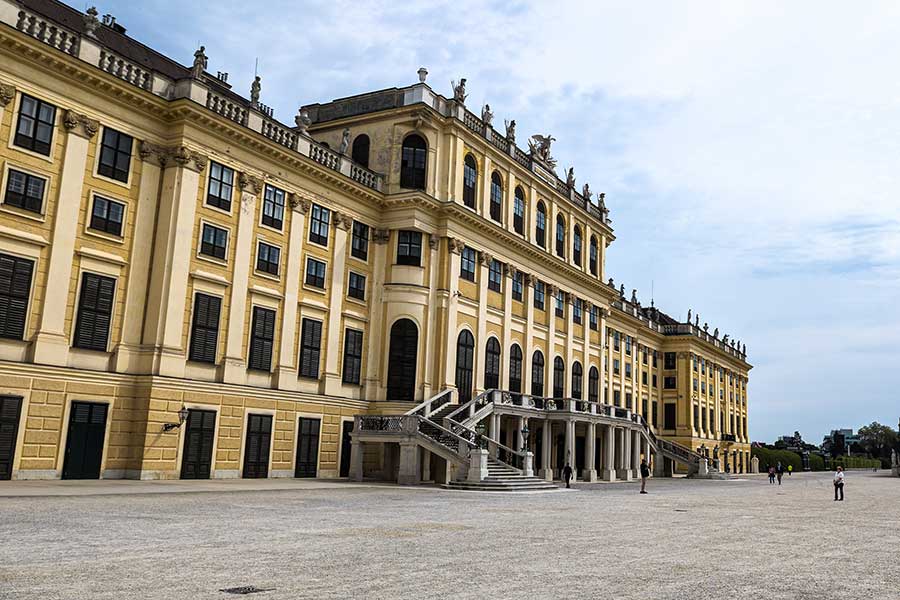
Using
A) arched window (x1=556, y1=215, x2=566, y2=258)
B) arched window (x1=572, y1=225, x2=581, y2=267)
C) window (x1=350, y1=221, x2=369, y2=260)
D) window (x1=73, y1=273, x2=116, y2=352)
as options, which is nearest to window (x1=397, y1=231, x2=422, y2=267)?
window (x1=350, y1=221, x2=369, y2=260)

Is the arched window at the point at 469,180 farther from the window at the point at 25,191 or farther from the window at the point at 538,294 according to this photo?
the window at the point at 25,191

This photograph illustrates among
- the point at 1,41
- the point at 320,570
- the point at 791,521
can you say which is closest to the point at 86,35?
the point at 1,41

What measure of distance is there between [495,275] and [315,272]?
1320cm

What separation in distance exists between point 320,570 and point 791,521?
16063mm

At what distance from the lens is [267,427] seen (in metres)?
33.7

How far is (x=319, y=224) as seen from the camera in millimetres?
37500

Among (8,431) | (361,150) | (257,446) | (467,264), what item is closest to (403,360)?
(467,264)

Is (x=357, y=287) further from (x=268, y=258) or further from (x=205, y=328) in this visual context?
(x=205, y=328)

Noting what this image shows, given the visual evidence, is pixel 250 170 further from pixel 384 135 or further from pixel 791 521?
pixel 791 521

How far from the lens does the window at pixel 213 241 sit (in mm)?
31438

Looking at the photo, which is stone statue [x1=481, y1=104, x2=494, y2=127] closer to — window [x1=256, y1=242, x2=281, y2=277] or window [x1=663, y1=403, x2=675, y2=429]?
window [x1=256, y1=242, x2=281, y2=277]

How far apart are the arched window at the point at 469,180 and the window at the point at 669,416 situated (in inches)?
1902

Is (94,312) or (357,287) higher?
(357,287)

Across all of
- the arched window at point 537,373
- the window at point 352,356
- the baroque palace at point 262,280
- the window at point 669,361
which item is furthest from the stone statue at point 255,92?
the window at point 669,361
